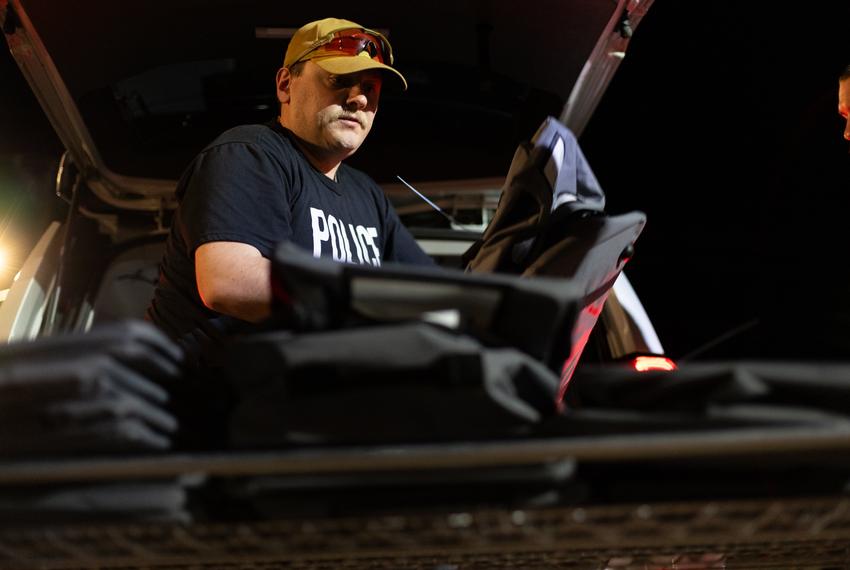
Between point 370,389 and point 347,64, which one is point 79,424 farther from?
point 347,64

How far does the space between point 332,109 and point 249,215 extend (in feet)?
1.77

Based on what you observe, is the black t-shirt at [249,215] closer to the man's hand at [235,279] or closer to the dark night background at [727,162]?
the man's hand at [235,279]

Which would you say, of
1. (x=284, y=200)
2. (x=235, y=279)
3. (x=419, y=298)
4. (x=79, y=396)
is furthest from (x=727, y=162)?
(x=79, y=396)

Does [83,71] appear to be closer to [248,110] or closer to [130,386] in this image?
[248,110]

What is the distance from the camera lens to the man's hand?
5.21 feet

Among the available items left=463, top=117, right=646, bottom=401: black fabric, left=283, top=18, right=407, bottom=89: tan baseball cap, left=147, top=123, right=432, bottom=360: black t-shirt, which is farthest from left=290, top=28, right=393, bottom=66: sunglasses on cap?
left=463, top=117, right=646, bottom=401: black fabric

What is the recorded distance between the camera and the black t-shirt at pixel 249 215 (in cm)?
170

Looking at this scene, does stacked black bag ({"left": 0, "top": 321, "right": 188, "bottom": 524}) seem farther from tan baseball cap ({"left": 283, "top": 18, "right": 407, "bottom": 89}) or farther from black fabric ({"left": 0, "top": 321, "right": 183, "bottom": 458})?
tan baseball cap ({"left": 283, "top": 18, "right": 407, "bottom": 89})

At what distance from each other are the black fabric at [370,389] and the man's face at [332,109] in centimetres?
124

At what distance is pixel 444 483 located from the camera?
0.96m

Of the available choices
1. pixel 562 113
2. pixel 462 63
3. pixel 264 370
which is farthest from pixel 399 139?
pixel 264 370

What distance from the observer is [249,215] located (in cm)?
171

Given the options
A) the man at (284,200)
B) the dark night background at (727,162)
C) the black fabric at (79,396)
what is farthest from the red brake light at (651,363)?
the dark night background at (727,162)

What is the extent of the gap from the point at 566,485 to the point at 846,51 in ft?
16.9
